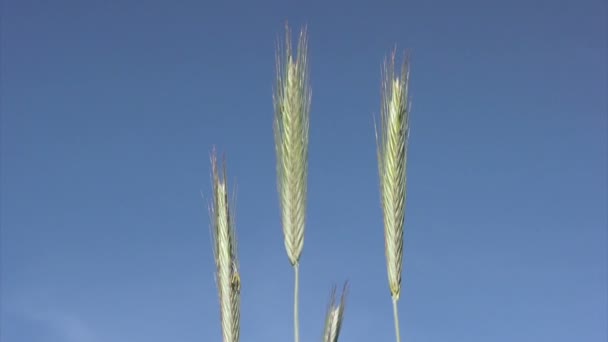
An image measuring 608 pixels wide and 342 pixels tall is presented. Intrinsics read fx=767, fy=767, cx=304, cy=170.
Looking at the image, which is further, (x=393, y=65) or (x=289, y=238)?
(x=393, y=65)

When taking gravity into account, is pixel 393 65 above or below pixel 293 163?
above

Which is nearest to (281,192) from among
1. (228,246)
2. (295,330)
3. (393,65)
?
(228,246)

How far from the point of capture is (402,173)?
10.6 feet

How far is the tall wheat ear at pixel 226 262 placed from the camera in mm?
3105

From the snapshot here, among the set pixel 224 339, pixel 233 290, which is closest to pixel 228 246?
pixel 233 290


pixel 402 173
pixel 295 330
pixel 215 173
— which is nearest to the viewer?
pixel 295 330

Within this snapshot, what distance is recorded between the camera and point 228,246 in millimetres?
3301

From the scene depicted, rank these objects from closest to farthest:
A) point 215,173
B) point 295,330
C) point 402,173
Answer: point 295,330
point 402,173
point 215,173

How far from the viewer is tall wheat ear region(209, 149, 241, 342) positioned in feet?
10.2

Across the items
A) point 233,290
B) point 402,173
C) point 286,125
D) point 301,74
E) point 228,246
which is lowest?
point 233,290

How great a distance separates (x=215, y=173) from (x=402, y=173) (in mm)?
842

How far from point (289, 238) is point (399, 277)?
0.48m

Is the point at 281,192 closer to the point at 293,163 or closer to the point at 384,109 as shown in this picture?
the point at 293,163

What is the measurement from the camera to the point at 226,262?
328 cm
